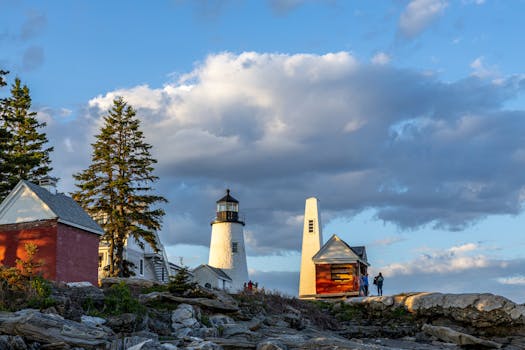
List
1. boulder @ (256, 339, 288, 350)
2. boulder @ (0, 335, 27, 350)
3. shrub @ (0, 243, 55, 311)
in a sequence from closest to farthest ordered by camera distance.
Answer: boulder @ (0, 335, 27, 350) → boulder @ (256, 339, 288, 350) → shrub @ (0, 243, 55, 311)

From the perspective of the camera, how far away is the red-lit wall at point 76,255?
112 feet

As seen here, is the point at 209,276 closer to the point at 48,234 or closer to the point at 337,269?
the point at 337,269

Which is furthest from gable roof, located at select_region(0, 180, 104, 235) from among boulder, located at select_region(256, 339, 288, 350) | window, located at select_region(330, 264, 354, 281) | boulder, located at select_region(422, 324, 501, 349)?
boulder, located at select_region(422, 324, 501, 349)

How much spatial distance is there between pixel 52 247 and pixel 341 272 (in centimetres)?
2189

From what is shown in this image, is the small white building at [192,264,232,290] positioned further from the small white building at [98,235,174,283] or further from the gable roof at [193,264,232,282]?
the small white building at [98,235,174,283]

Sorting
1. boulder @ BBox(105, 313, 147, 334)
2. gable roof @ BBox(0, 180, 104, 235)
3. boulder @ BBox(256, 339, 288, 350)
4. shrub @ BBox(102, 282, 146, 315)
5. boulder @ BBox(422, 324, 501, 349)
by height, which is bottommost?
boulder @ BBox(422, 324, 501, 349)

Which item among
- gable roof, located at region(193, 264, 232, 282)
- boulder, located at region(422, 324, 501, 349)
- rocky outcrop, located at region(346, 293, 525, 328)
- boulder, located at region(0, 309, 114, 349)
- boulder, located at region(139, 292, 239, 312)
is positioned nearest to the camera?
boulder, located at region(0, 309, 114, 349)

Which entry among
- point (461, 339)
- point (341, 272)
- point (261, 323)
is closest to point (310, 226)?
point (341, 272)

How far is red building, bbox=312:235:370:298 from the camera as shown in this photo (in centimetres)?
4822

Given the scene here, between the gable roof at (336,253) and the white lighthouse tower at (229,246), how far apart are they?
13.3 metres

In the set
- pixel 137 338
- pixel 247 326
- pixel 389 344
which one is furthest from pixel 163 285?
pixel 137 338

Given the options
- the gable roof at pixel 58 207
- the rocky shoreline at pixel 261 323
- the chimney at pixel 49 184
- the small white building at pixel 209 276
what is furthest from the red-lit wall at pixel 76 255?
the small white building at pixel 209 276

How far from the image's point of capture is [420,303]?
3544 cm

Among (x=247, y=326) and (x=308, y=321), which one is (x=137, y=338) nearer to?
(x=247, y=326)
